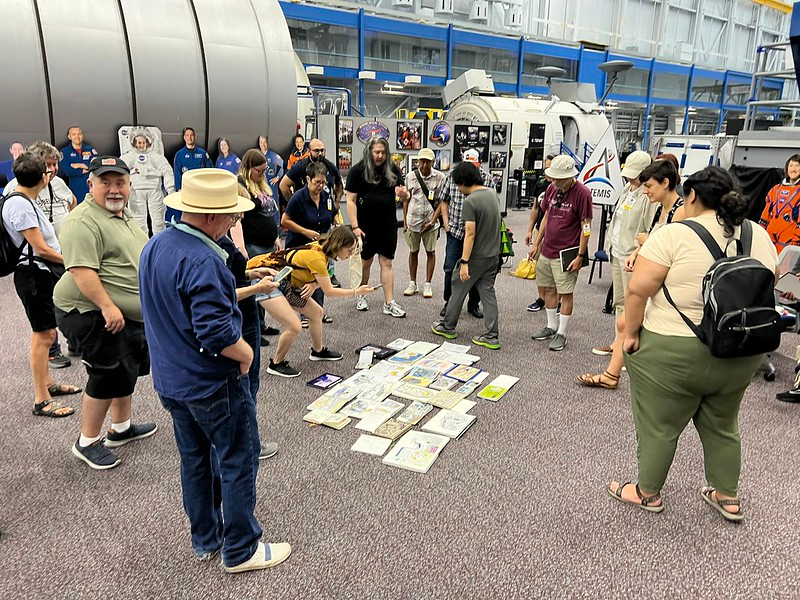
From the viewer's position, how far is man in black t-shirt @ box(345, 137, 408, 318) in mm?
5062

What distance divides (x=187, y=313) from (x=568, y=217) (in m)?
3.33

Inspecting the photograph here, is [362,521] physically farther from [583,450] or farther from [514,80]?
[514,80]

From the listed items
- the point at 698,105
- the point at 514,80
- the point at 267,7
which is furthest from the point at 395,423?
the point at 698,105

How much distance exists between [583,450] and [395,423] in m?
1.09

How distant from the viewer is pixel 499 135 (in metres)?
10.9

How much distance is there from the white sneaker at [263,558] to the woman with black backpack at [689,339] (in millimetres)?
1631

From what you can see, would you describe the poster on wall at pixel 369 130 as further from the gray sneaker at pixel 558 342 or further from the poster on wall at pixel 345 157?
the gray sneaker at pixel 558 342

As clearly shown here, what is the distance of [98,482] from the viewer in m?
2.84

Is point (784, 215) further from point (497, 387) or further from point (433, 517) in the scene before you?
point (433, 517)

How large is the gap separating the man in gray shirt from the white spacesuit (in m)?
4.55

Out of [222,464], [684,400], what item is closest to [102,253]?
[222,464]

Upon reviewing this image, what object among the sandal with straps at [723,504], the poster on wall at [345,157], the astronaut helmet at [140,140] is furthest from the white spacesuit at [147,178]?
the sandal with straps at [723,504]

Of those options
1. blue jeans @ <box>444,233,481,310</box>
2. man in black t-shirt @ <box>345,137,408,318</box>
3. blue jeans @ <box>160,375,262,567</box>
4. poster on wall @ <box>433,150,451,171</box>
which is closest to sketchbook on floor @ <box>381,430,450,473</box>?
blue jeans @ <box>160,375,262,567</box>

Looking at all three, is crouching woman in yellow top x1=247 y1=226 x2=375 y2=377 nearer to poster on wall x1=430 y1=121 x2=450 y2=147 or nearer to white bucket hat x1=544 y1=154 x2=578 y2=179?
white bucket hat x1=544 y1=154 x2=578 y2=179
